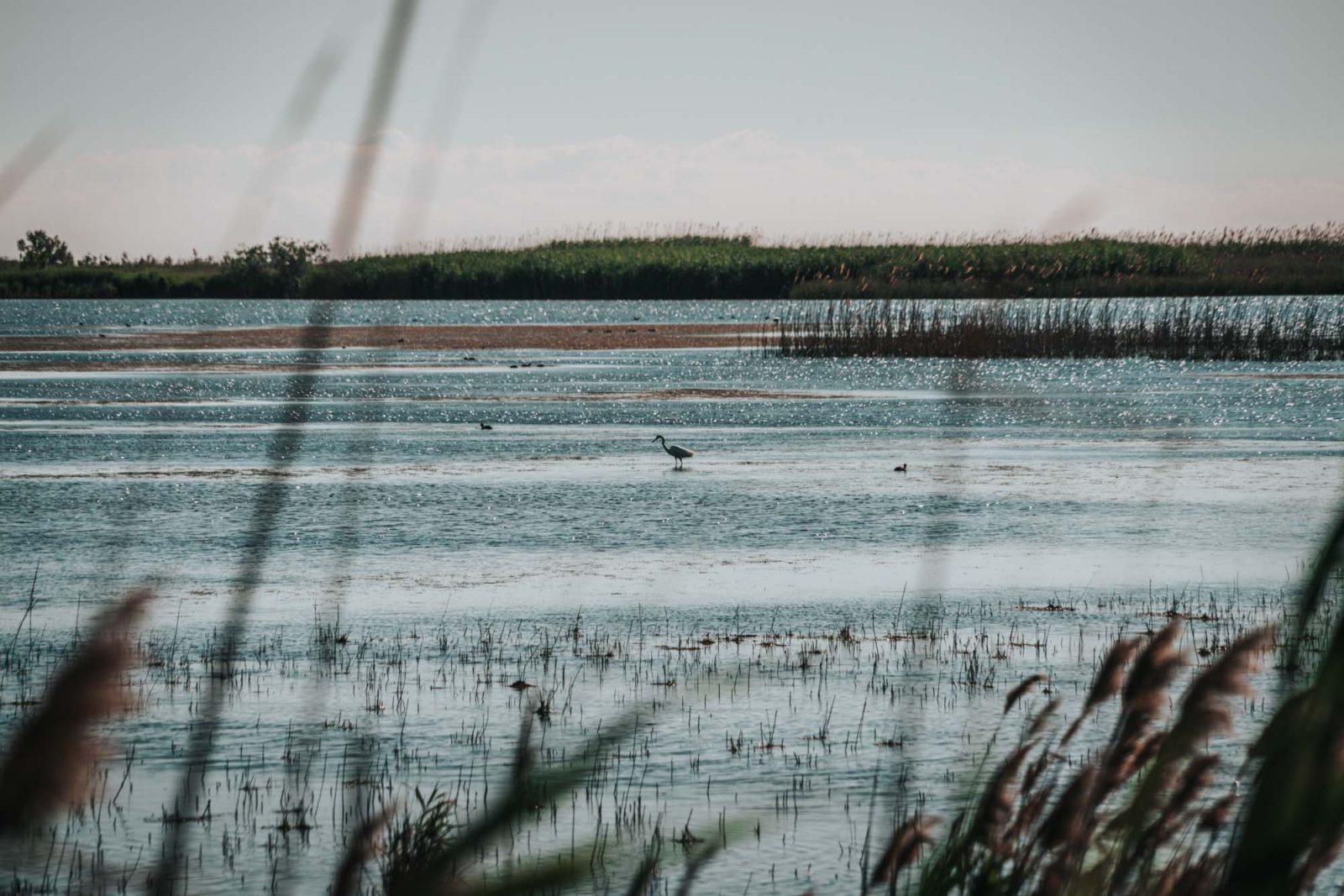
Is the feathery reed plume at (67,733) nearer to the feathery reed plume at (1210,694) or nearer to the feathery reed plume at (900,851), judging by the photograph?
the feathery reed plume at (1210,694)

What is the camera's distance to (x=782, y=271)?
79312mm

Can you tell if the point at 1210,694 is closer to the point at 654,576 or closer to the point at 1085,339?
the point at 654,576

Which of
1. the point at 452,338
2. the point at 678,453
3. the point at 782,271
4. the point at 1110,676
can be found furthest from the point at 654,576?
the point at 782,271

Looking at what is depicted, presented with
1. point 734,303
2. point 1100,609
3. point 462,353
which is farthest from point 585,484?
point 734,303

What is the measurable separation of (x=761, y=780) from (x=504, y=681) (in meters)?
2.48

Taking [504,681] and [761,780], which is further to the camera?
[504,681]

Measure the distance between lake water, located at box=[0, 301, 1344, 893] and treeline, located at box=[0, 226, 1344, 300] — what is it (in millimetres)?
21470

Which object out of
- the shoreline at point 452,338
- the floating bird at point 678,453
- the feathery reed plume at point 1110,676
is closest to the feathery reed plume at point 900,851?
the feathery reed plume at point 1110,676

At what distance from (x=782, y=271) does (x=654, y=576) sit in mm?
67707

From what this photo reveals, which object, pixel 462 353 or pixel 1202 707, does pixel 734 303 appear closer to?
pixel 462 353

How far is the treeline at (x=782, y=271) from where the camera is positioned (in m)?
59.0

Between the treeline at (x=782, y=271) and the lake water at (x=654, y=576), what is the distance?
70.4 feet

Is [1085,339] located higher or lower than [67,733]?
higher

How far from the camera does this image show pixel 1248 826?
1.07 m
